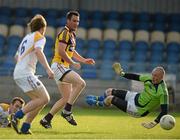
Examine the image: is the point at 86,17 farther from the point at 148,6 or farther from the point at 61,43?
the point at 61,43

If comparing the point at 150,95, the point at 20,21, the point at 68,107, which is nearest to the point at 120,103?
the point at 150,95

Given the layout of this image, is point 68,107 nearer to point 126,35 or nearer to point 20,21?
point 126,35

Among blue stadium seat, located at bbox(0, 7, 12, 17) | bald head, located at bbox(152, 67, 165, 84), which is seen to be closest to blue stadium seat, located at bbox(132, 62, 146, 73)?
blue stadium seat, located at bbox(0, 7, 12, 17)

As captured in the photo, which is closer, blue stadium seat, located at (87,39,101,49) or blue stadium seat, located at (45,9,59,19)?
blue stadium seat, located at (87,39,101,49)

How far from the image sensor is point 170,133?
1288 centimetres

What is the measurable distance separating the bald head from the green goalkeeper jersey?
0.30ft

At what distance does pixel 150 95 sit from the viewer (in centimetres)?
1332

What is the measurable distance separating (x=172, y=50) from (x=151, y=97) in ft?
41.6

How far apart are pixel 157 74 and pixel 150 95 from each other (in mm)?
474

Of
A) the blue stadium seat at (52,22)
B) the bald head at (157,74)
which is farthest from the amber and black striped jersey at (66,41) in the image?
the blue stadium seat at (52,22)

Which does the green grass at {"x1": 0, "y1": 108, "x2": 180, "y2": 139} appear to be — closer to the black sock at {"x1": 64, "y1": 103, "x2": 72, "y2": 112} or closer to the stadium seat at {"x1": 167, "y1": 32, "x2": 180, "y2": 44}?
the black sock at {"x1": 64, "y1": 103, "x2": 72, "y2": 112}

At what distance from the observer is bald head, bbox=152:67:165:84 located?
13031 mm

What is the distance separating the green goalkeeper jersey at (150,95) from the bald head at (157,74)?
0.30 feet

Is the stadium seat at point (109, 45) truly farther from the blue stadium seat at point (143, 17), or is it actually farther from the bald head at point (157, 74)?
the bald head at point (157, 74)
